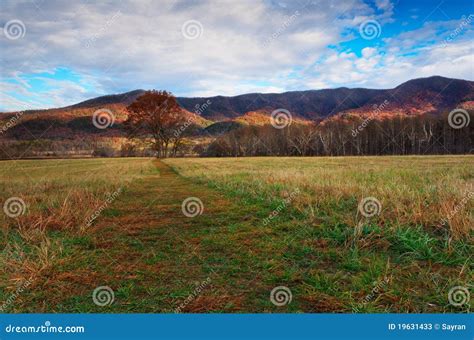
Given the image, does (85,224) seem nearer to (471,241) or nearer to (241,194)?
(241,194)

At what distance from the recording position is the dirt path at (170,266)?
322 cm

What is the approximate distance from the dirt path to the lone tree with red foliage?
124 feet

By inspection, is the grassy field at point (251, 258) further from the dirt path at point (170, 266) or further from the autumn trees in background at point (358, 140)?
the autumn trees in background at point (358, 140)

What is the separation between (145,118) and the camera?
44.2m

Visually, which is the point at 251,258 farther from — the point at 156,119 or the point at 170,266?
the point at 156,119

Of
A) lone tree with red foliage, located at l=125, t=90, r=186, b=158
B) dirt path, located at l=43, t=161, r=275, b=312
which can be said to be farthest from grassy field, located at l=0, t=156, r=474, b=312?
lone tree with red foliage, located at l=125, t=90, r=186, b=158

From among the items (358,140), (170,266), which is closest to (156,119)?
(170,266)

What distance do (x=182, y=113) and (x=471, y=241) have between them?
51.4 meters

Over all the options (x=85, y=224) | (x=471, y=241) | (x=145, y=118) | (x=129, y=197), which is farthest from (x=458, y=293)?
(x=145, y=118)

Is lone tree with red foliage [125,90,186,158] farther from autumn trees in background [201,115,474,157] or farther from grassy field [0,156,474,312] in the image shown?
grassy field [0,156,474,312]

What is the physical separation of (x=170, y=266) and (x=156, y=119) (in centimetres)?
4481

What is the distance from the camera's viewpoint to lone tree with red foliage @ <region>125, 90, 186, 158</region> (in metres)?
43.3

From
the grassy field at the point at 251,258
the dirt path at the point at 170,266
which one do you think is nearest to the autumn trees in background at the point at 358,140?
the grassy field at the point at 251,258
